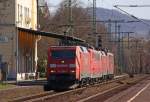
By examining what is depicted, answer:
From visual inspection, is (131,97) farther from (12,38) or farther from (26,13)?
(26,13)

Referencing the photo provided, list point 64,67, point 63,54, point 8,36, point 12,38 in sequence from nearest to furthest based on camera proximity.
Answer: point 64,67 < point 63,54 < point 12,38 < point 8,36

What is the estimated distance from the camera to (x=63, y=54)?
140 feet

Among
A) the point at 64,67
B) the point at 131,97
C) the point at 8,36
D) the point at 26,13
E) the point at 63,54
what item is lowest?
the point at 131,97

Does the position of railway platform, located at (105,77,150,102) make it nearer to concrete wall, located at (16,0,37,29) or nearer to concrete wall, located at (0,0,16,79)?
concrete wall, located at (0,0,16,79)

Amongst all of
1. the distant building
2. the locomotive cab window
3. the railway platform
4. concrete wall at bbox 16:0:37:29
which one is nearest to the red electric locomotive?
the locomotive cab window

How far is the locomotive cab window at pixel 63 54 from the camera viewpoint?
1670 inches

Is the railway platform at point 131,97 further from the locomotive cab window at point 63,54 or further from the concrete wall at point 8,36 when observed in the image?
the concrete wall at point 8,36

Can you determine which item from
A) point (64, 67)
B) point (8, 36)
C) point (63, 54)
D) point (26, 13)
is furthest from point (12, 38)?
point (64, 67)

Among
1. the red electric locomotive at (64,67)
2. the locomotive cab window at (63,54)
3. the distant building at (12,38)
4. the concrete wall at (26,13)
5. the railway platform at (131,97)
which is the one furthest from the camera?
the concrete wall at (26,13)

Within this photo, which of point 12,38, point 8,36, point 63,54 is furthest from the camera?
point 8,36

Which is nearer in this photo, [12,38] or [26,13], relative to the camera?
[12,38]

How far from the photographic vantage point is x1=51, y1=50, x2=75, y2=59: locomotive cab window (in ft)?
139

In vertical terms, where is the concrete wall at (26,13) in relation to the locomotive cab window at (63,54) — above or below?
above

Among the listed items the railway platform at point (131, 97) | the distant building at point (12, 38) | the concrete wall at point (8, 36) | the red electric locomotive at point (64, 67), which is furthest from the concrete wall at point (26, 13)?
the railway platform at point (131, 97)
